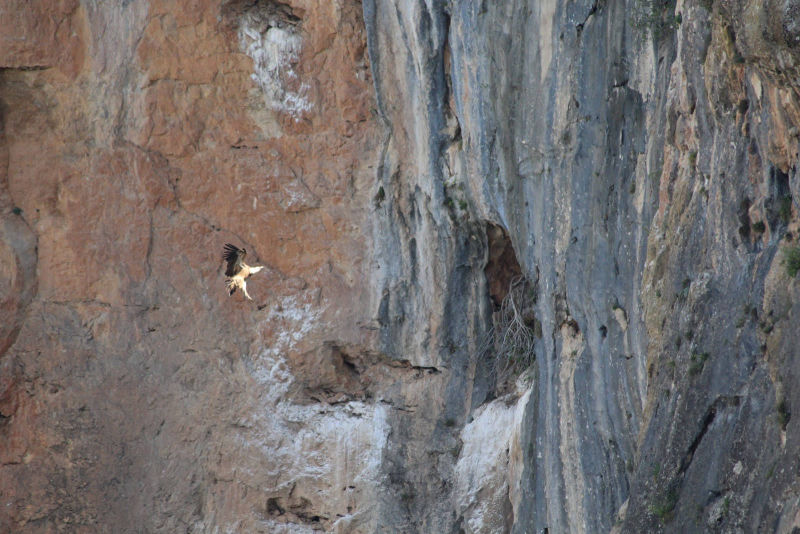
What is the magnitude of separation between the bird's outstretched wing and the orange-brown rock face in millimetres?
141

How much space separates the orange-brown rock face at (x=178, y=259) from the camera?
13.0m

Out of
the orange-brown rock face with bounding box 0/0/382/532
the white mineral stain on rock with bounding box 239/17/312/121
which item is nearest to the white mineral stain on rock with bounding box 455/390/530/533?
the orange-brown rock face with bounding box 0/0/382/532

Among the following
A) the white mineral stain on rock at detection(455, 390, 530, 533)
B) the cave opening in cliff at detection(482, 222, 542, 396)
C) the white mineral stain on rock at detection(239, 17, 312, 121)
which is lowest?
the white mineral stain on rock at detection(455, 390, 530, 533)

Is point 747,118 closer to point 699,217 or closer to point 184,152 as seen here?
point 699,217

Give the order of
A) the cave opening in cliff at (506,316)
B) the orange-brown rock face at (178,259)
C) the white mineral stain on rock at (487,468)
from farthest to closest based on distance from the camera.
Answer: the orange-brown rock face at (178,259) < the cave opening in cliff at (506,316) < the white mineral stain on rock at (487,468)

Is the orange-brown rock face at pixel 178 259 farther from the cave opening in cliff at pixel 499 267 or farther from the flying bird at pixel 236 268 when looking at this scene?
the cave opening in cliff at pixel 499 267

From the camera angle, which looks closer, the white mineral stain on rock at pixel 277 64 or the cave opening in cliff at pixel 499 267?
the cave opening in cliff at pixel 499 267

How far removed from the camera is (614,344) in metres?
8.16

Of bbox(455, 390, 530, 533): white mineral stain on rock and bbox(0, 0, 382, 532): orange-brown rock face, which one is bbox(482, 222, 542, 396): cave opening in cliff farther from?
bbox(0, 0, 382, 532): orange-brown rock face

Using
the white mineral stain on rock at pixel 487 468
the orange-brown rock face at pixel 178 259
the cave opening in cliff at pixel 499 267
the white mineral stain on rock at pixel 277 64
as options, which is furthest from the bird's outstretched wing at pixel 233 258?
the white mineral stain on rock at pixel 487 468

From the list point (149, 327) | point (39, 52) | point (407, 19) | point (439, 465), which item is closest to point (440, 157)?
point (407, 19)

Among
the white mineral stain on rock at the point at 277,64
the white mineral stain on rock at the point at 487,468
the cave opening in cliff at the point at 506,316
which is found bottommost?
the white mineral stain on rock at the point at 487,468

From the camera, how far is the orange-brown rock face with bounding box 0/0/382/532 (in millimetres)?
12953

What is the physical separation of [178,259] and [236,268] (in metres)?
0.94
